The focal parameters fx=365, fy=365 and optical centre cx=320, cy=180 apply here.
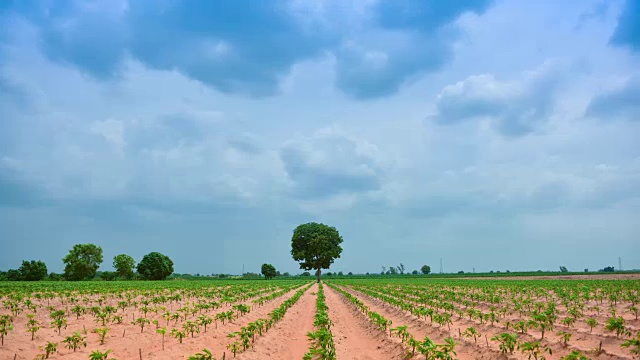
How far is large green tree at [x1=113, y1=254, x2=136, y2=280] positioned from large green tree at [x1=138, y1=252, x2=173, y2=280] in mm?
4121

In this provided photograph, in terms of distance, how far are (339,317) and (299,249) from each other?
69811 millimetres

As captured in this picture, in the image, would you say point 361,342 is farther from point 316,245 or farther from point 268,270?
point 268,270

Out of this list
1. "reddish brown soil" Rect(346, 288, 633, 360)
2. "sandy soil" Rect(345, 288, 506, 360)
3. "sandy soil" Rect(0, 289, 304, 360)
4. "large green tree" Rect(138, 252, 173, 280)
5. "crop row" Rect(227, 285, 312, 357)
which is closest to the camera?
"reddish brown soil" Rect(346, 288, 633, 360)

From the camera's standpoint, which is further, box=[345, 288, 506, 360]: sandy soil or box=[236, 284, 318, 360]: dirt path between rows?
box=[236, 284, 318, 360]: dirt path between rows

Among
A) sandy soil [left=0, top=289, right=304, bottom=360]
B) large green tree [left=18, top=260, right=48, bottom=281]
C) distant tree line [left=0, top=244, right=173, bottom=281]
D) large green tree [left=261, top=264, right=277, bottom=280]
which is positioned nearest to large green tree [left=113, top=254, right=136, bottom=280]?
distant tree line [left=0, top=244, right=173, bottom=281]

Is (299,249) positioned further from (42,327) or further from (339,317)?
(42,327)

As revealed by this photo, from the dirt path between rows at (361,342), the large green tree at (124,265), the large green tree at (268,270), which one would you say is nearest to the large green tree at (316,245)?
the large green tree at (268,270)

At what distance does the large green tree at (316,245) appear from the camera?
87.1 metres

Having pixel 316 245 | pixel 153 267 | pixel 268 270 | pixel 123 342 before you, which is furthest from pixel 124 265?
pixel 123 342

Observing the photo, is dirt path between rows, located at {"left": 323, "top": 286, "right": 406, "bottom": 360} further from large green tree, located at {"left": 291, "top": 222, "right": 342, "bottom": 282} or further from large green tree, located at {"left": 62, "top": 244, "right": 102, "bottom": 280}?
large green tree, located at {"left": 62, "top": 244, "right": 102, "bottom": 280}

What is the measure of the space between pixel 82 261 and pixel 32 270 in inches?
506

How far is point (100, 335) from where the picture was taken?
13766 mm

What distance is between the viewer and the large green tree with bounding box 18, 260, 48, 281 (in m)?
95.7

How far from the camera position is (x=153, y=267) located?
10394cm
